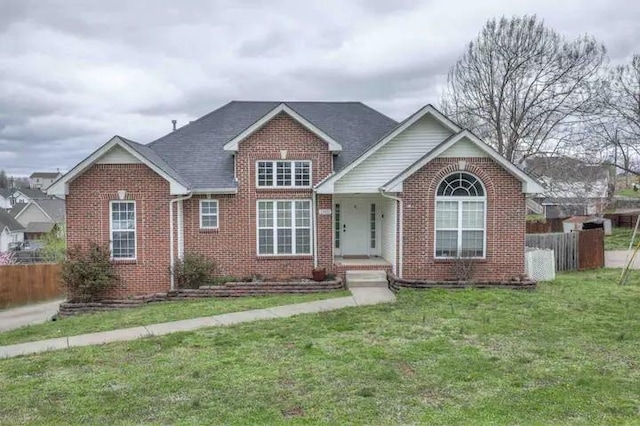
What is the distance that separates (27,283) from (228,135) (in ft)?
33.7

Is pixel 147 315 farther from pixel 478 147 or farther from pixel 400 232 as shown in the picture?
pixel 478 147

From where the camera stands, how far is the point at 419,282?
14.1 m

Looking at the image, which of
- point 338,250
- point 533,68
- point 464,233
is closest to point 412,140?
point 464,233

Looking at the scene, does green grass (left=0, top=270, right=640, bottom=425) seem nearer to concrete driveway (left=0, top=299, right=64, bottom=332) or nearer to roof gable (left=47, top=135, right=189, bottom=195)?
roof gable (left=47, top=135, right=189, bottom=195)

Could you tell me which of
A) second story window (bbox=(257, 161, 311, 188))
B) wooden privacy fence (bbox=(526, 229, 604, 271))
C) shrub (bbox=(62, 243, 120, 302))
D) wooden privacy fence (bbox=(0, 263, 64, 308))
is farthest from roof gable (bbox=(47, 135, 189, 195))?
wooden privacy fence (bbox=(526, 229, 604, 271))

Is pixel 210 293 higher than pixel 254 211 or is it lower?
lower

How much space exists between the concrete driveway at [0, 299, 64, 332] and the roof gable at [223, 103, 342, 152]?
7672 millimetres

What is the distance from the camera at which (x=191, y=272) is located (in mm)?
15258

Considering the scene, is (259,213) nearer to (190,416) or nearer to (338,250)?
(338,250)

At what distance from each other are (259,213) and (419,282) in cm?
564

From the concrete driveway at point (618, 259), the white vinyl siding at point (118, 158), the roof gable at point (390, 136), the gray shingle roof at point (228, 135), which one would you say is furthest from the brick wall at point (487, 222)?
the concrete driveway at point (618, 259)

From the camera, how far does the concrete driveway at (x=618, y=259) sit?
21237mm

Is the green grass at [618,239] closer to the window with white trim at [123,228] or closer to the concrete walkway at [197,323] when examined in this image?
the concrete walkway at [197,323]

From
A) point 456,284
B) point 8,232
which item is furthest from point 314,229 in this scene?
point 8,232
